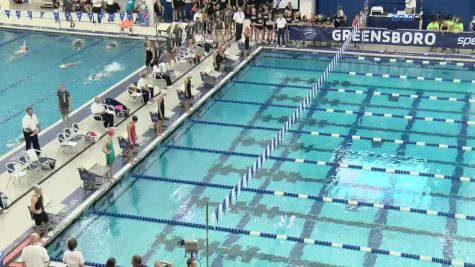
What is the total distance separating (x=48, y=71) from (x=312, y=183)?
10085mm

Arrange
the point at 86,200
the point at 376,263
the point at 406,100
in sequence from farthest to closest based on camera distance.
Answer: the point at 406,100
the point at 86,200
the point at 376,263

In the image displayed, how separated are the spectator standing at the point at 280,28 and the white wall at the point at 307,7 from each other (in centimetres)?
244

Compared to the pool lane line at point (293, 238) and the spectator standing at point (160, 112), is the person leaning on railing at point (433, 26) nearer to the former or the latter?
the spectator standing at point (160, 112)

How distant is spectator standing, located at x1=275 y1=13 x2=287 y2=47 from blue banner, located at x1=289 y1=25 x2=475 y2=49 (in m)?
0.31

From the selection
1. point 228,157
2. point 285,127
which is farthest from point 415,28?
point 228,157

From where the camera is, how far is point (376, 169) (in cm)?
1310

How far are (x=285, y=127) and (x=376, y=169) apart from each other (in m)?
2.57

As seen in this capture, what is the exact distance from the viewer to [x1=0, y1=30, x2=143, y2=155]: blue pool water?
16156 millimetres

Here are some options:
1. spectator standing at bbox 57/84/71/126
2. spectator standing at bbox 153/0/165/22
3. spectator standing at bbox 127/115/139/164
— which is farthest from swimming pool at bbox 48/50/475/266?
spectator standing at bbox 153/0/165/22

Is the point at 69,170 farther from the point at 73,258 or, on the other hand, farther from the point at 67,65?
the point at 67,65

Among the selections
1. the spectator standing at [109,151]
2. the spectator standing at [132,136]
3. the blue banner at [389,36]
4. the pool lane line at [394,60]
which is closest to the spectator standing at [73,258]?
the spectator standing at [109,151]

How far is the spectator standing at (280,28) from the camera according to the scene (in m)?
→ 20.6

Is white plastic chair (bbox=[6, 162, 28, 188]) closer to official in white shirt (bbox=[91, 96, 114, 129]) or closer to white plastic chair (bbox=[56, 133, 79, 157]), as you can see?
white plastic chair (bbox=[56, 133, 79, 157])

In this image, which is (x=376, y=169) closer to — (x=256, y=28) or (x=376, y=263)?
(x=376, y=263)
